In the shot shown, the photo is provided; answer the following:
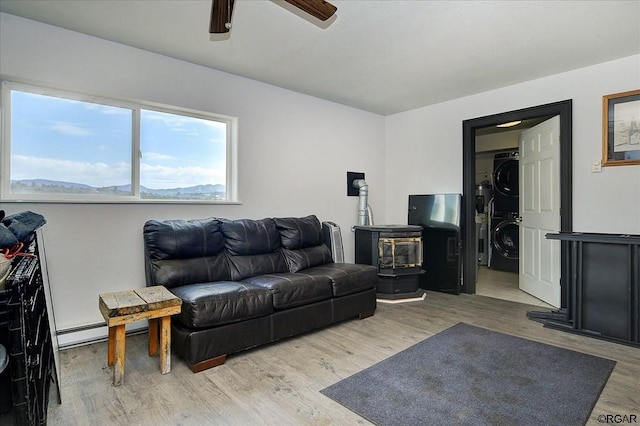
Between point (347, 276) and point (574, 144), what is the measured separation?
2.69 metres

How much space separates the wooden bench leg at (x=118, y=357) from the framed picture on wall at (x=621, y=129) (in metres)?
4.30

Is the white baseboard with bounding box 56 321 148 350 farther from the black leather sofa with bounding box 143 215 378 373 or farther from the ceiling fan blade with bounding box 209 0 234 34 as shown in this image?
the ceiling fan blade with bounding box 209 0 234 34

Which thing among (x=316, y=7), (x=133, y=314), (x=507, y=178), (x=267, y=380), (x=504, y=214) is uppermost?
(x=316, y=7)

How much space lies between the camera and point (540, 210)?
4.09 m

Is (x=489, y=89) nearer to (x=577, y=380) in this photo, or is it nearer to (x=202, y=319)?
(x=577, y=380)

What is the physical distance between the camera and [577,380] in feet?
7.07

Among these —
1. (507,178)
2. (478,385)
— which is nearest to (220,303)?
(478,385)

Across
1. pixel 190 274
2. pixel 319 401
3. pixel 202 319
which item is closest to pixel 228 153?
pixel 190 274

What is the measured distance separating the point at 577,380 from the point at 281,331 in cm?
201

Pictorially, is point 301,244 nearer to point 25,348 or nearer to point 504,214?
point 25,348

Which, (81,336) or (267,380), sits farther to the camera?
(81,336)

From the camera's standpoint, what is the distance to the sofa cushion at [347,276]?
309 cm

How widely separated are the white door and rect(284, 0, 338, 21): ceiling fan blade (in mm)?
2991


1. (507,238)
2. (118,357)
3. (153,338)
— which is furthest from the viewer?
(507,238)
